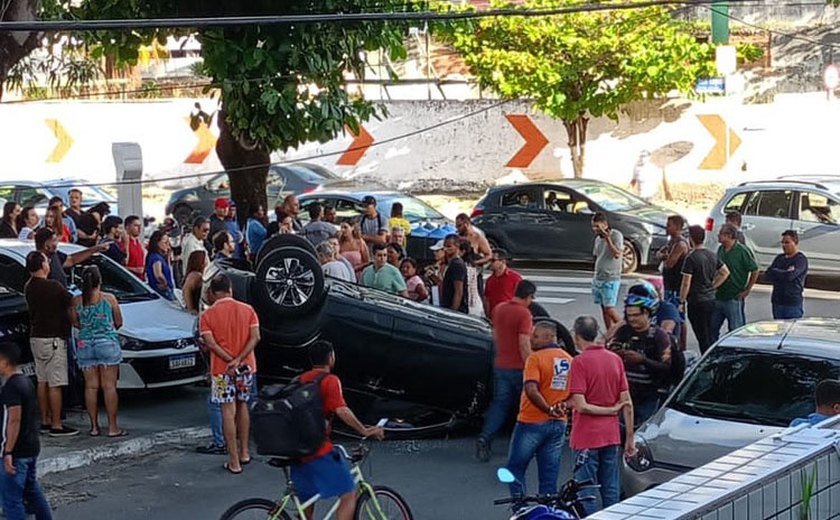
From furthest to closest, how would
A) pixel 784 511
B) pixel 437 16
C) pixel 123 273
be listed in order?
1. pixel 123 273
2. pixel 437 16
3. pixel 784 511

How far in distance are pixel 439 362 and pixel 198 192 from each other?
16.7 m

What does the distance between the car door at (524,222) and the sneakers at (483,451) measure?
12.1 m

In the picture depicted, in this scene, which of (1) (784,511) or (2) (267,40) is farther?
(2) (267,40)

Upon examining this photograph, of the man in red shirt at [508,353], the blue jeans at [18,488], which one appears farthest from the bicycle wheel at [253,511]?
the man in red shirt at [508,353]

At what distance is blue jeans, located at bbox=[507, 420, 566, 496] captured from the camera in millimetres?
9602

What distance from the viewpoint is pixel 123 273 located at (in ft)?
48.7

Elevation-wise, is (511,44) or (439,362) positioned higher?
(511,44)

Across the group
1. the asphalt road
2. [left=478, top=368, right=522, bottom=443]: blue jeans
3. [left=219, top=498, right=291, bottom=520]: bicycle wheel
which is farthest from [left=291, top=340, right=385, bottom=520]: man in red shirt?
[left=478, top=368, right=522, bottom=443]: blue jeans

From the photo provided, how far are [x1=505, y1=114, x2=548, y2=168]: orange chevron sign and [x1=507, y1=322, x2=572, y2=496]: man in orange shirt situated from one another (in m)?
→ 22.0

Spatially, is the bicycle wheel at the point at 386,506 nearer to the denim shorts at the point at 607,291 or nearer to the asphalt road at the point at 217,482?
the asphalt road at the point at 217,482

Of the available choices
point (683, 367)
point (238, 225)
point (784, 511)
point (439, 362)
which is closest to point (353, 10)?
point (238, 225)

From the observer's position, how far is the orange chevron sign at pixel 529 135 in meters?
31.4

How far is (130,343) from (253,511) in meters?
5.64

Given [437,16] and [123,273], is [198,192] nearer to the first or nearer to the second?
[123,273]
